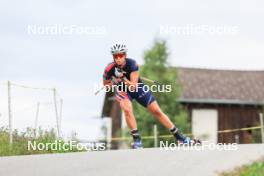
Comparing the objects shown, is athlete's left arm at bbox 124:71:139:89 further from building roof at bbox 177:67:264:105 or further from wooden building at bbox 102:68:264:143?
building roof at bbox 177:67:264:105

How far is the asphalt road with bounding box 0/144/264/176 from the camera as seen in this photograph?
14.1 metres

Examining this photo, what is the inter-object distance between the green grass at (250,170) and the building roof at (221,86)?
33725 mm

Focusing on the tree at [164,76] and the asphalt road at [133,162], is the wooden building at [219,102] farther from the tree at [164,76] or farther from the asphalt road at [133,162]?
the asphalt road at [133,162]

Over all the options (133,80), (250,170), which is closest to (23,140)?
(133,80)

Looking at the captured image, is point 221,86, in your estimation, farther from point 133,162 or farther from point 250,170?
point 250,170

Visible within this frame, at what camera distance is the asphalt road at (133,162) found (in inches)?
555

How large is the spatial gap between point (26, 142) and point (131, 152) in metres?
3.46

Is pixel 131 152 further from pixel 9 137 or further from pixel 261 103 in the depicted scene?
pixel 261 103

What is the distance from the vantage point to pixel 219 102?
49.3 metres

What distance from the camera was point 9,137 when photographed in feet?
62.0

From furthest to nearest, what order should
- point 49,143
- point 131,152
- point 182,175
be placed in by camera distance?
point 49,143, point 131,152, point 182,175

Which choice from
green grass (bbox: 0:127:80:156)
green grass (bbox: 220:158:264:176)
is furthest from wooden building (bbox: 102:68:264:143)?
green grass (bbox: 220:158:264:176)

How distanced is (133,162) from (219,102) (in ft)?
114

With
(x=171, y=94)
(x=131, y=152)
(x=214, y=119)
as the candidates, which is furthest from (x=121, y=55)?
(x=214, y=119)
